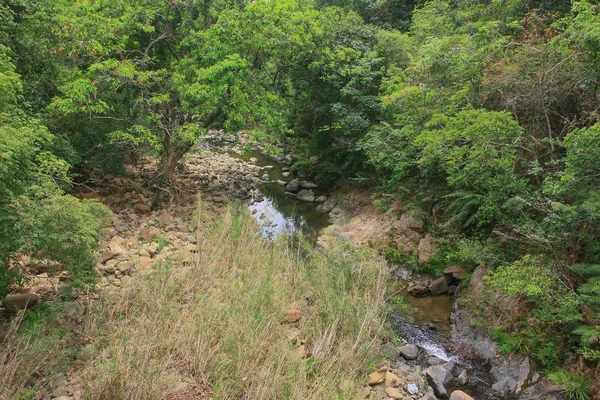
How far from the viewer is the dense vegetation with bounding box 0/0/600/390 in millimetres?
5688

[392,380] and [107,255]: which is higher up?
[107,255]

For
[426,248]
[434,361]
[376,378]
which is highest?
[426,248]

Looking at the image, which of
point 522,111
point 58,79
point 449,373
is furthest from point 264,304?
point 58,79

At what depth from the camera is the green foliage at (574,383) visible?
206 inches

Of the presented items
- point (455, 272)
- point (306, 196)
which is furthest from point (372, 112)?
point (455, 272)

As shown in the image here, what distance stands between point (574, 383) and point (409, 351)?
252 cm

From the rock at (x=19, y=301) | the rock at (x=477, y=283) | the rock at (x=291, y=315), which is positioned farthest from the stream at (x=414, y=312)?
the rock at (x=19, y=301)

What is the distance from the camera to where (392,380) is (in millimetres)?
6094

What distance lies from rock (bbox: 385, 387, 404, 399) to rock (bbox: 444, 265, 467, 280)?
388 centimetres

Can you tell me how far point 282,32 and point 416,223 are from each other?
733cm

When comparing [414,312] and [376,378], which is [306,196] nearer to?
[414,312]

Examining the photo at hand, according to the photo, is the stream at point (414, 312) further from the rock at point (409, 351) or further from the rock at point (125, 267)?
the rock at point (125, 267)

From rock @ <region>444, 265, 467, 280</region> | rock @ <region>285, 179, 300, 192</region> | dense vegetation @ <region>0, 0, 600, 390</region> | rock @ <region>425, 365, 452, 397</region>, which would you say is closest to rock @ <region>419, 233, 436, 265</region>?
dense vegetation @ <region>0, 0, 600, 390</region>

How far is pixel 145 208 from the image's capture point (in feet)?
36.0
